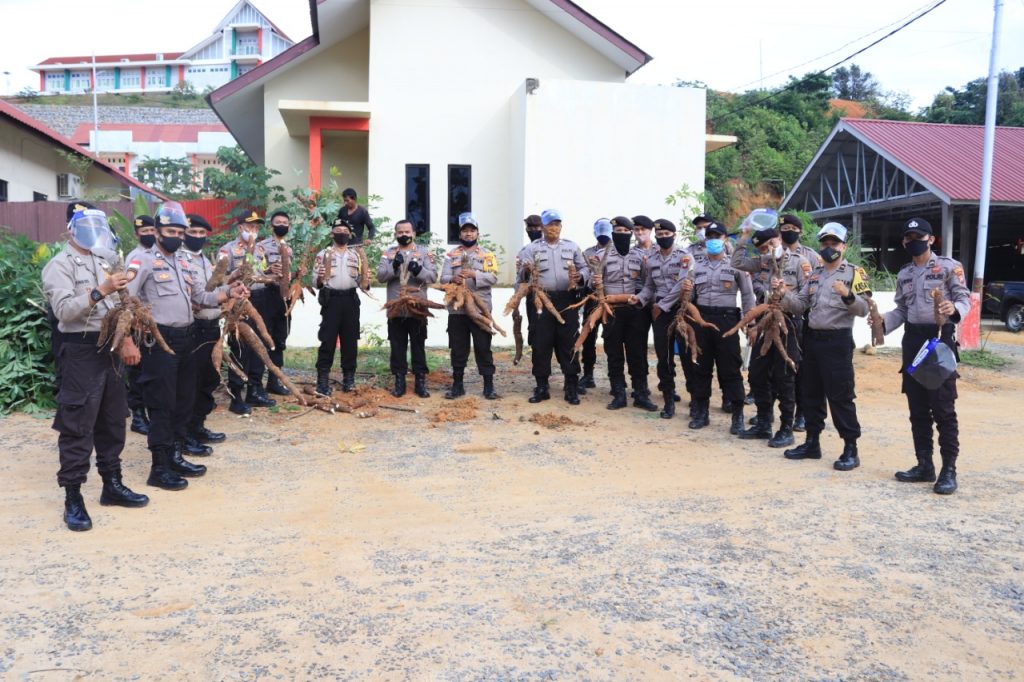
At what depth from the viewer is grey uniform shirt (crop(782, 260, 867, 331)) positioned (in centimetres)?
655

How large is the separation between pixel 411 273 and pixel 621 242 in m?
2.39

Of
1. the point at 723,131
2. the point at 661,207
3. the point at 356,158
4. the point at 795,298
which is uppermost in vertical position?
the point at 723,131

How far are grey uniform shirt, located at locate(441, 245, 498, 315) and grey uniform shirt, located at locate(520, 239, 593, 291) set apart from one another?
0.44 metres

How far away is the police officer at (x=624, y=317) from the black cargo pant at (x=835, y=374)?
93.7 inches

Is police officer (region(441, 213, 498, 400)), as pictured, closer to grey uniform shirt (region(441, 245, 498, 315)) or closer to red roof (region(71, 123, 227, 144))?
grey uniform shirt (region(441, 245, 498, 315))

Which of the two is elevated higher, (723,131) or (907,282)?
(723,131)

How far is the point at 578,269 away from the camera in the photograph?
9.09m

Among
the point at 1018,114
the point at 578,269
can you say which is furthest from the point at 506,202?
the point at 1018,114

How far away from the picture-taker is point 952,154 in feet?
71.7

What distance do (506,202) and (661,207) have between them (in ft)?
9.69

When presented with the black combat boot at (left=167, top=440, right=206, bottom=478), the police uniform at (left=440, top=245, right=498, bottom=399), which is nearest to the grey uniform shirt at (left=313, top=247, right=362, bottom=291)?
the police uniform at (left=440, top=245, right=498, bottom=399)

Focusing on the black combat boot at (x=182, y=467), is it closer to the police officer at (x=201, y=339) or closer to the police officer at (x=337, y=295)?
the police officer at (x=201, y=339)

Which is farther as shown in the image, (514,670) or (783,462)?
(783,462)

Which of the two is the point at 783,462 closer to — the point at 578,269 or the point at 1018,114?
the point at 578,269
